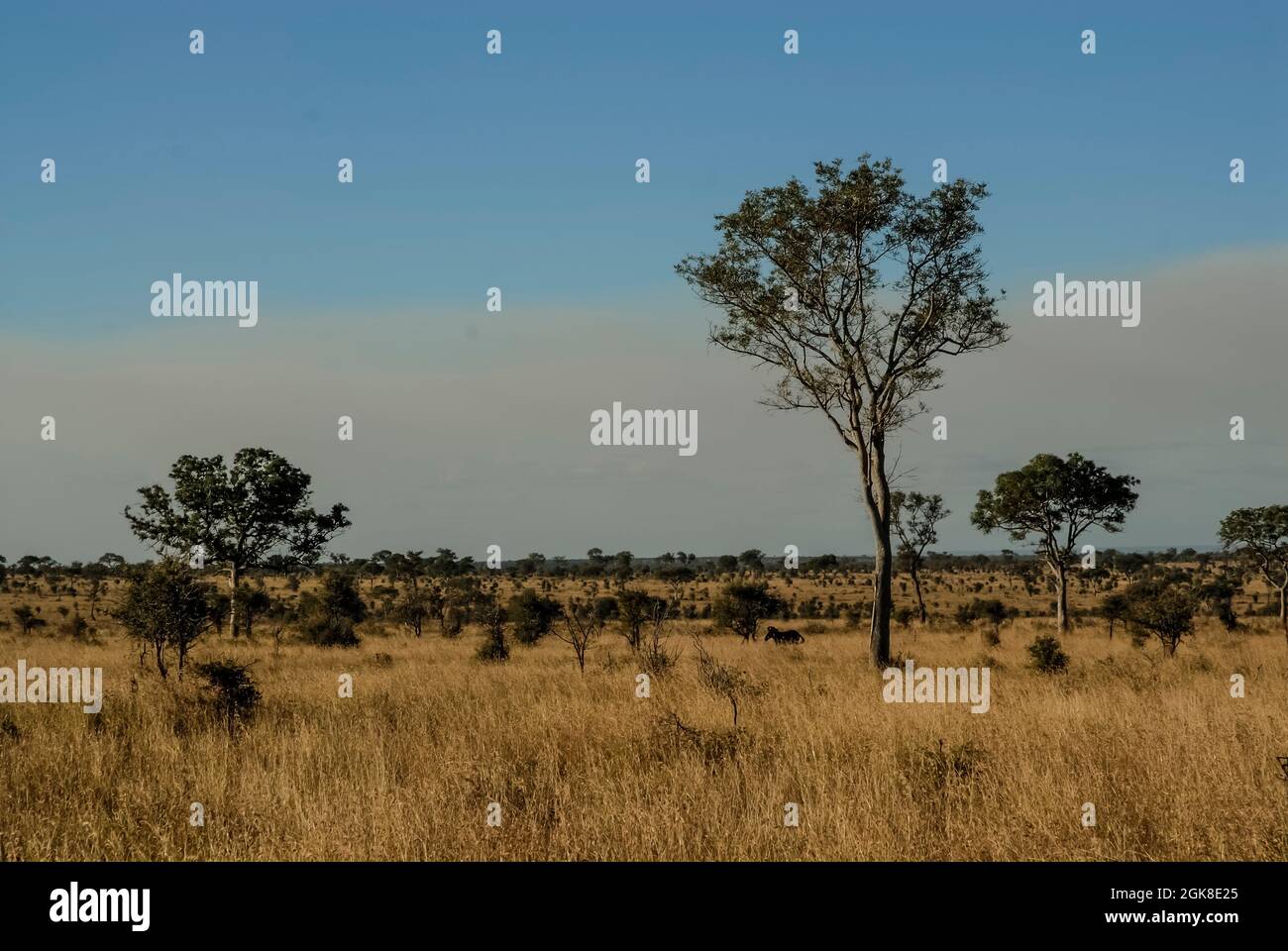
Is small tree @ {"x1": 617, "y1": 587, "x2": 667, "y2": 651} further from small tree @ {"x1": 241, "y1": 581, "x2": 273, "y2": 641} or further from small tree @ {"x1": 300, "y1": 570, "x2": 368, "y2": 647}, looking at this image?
small tree @ {"x1": 241, "y1": 581, "x2": 273, "y2": 641}

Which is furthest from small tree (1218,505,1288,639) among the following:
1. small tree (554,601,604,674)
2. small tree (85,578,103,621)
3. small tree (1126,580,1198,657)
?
small tree (85,578,103,621)

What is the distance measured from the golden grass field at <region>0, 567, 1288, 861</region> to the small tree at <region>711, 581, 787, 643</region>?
1938 cm

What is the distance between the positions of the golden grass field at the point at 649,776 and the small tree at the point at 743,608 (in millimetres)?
19376

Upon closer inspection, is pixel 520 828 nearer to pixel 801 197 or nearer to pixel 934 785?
pixel 934 785

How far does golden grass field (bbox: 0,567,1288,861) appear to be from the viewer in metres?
7.03

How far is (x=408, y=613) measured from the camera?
45.9m

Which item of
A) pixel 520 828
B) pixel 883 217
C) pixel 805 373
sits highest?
pixel 883 217

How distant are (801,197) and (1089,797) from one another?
14934mm

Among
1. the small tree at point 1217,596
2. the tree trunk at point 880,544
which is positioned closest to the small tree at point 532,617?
the tree trunk at point 880,544

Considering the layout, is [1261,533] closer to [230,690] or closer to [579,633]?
[579,633]

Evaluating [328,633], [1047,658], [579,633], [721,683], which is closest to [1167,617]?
[1047,658]

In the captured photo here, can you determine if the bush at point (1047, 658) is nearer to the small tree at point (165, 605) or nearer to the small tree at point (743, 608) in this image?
the small tree at point (743, 608)

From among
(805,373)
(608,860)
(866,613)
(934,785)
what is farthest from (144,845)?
(866,613)

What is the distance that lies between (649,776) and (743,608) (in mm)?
27342
